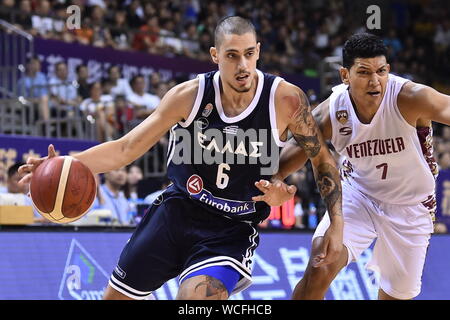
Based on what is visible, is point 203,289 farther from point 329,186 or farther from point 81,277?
point 81,277

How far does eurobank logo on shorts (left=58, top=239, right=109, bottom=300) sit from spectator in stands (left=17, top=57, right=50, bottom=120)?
14.8ft

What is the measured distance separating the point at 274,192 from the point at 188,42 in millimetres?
11319

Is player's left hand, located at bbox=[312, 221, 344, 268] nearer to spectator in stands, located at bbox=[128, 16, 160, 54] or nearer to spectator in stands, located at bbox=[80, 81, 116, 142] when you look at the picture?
spectator in stands, located at bbox=[80, 81, 116, 142]

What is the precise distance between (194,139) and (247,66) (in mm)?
561

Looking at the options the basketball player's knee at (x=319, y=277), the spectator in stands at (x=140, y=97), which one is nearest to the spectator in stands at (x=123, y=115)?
the spectator in stands at (x=140, y=97)

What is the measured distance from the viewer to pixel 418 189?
5.64 m

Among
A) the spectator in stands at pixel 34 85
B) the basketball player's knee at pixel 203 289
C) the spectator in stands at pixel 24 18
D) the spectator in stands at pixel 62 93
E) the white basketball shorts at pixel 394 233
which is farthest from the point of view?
the spectator in stands at pixel 24 18

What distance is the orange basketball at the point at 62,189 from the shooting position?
15.1 feet

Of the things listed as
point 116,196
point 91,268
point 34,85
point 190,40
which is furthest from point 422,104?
point 190,40

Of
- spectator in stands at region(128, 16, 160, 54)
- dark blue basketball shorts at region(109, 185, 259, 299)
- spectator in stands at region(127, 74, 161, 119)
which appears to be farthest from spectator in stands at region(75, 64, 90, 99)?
dark blue basketball shorts at region(109, 185, 259, 299)

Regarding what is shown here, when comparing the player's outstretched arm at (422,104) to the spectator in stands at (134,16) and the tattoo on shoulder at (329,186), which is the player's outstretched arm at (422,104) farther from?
the spectator in stands at (134,16)

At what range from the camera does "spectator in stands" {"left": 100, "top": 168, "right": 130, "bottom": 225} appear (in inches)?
366

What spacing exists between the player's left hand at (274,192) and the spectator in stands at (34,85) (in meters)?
7.21
